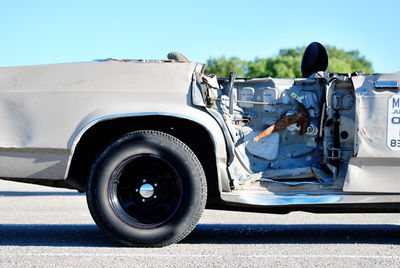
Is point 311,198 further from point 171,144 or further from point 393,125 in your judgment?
point 171,144

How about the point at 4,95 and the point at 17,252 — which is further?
the point at 4,95

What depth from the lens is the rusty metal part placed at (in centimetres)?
453

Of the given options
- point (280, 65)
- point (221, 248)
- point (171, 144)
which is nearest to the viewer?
point (171, 144)

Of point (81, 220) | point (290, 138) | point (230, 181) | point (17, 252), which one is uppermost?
point (290, 138)

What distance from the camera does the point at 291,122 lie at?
453 centimetres

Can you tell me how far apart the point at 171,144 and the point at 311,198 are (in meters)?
1.18

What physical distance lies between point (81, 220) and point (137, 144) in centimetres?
328

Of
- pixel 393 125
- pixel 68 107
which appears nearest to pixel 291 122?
pixel 393 125

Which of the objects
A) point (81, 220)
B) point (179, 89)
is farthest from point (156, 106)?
point (81, 220)

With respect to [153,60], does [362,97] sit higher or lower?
lower

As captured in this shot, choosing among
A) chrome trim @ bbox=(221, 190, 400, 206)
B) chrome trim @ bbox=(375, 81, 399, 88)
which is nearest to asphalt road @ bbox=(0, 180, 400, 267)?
chrome trim @ bbox=(221, 190, 400, 206)

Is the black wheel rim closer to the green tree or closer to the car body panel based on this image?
the car body panel

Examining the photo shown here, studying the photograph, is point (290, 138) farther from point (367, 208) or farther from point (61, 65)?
point (61, 65)

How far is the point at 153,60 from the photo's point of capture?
449 cm
